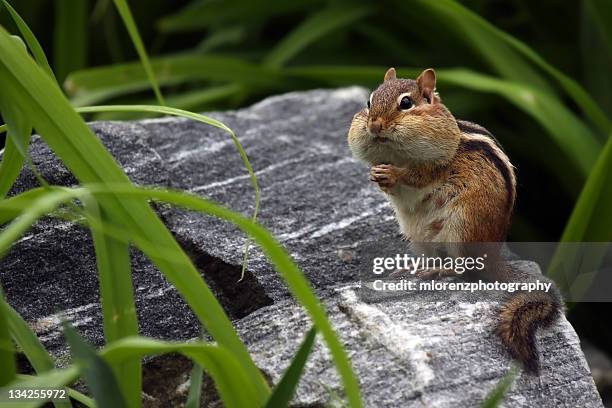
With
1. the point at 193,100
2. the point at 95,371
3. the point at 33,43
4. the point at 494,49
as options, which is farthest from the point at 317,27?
the point at 95,371

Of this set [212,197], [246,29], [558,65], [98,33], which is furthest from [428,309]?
[98,33]

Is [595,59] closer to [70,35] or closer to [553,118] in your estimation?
[553,118]

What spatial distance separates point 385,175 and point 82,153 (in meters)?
0.92

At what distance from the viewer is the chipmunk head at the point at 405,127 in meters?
2.65

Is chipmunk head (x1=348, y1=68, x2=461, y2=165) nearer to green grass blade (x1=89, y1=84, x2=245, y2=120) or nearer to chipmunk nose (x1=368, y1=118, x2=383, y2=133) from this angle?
chipmunk nose (x1=368, y1=118, x2=383, y2=133)

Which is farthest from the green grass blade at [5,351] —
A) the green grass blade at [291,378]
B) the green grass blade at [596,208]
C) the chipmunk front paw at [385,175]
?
the green grass blade at [596,208]

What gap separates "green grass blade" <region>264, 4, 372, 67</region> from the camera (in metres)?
4.88

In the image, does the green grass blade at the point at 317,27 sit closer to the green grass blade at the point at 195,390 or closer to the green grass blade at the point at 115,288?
the green grass blade at the point at 115,288

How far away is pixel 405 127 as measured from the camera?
8.68ft

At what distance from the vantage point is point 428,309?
2664mm

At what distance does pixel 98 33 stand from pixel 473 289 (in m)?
3.92

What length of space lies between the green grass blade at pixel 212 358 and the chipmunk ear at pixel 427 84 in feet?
3.46

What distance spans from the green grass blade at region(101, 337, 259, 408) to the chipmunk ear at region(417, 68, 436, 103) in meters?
1.05

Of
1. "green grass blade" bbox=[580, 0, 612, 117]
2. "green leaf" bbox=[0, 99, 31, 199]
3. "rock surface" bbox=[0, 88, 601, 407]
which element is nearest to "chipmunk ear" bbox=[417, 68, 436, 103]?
"rock surface" bbox=[0, 88, 601, 407]
